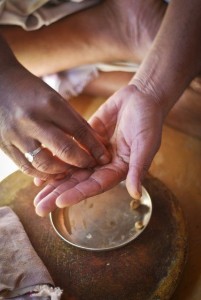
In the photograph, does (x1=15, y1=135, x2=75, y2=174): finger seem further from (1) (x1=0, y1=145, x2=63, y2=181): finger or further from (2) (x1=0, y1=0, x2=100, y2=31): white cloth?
(2) (x1=0, y1=0, x2=100, y2=31): white cloth

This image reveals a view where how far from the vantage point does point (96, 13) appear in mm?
1138

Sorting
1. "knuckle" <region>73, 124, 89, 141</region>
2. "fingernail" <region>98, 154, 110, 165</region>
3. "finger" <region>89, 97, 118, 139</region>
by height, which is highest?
"knuckle" <region>73, 124, 89, 141</region>

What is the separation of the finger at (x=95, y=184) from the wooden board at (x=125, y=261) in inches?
5.2

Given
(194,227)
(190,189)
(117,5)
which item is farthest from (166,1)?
(194,227)

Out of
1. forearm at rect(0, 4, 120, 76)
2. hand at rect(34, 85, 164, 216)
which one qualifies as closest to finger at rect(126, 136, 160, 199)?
hand at rect(34, 85, 164, 216)

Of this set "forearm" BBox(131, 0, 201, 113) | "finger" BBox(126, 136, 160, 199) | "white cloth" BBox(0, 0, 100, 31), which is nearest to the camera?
"finger" BBox(126, 136, 160, 199)

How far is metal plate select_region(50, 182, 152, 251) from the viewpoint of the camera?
0.78 metres

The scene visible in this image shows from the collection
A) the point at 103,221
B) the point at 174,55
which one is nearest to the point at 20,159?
the point at 103,221

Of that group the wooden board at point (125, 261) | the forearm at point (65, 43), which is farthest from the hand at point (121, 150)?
the forearm at point (65, 43)

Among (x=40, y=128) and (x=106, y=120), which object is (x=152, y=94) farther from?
(x=40, y=128)

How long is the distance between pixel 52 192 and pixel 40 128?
0.13 m

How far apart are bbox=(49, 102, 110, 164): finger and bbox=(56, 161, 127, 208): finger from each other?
0.10 feet

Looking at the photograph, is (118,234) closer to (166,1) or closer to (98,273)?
(98,273)

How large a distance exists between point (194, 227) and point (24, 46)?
71cm
